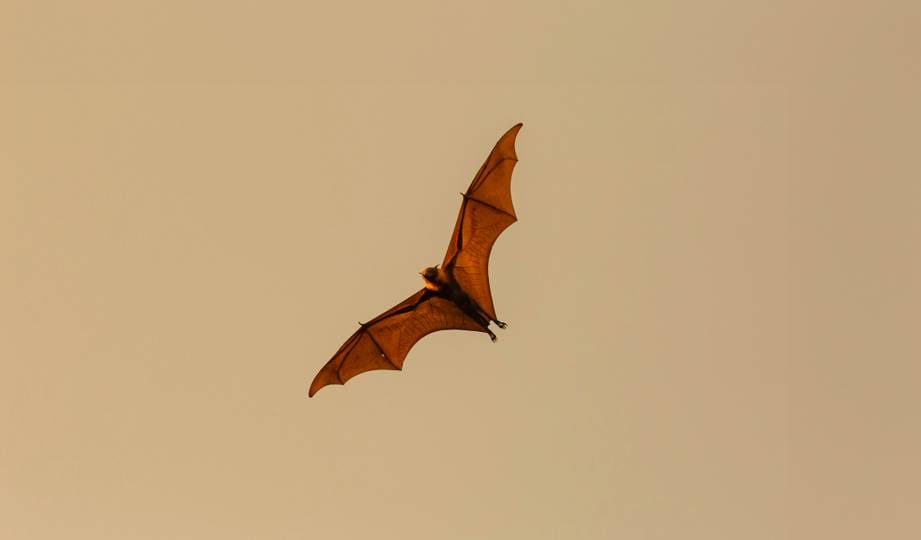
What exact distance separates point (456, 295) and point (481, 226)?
4.35ft

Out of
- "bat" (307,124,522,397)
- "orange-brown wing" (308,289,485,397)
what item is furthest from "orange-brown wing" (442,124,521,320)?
"orange-brown wing" (308,289,485,397)

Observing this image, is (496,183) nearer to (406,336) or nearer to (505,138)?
(505,138)

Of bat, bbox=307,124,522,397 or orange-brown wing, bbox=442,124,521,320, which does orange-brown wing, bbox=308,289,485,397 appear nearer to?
bat, bbox=307,124,522,397

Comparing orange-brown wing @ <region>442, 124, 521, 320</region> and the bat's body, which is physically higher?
orange-brown wing @ <region>442, 124, 521, 320</region>

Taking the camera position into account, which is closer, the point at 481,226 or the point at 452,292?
the point at 452,292

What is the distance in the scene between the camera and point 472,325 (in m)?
20.5

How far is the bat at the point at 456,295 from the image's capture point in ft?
65.2

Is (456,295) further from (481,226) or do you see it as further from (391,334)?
(391,334)

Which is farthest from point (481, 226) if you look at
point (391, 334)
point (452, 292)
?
point (391, 334)

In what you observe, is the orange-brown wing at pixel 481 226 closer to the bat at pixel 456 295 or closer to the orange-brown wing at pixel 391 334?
the bat at pixel 456 295

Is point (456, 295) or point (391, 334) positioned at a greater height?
point (391, 334)

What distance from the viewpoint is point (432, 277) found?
19.7m

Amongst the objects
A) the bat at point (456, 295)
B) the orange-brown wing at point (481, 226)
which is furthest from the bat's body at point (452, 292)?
the orange-brown wing at point (481, 226)

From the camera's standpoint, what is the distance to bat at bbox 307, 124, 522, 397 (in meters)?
19.9
